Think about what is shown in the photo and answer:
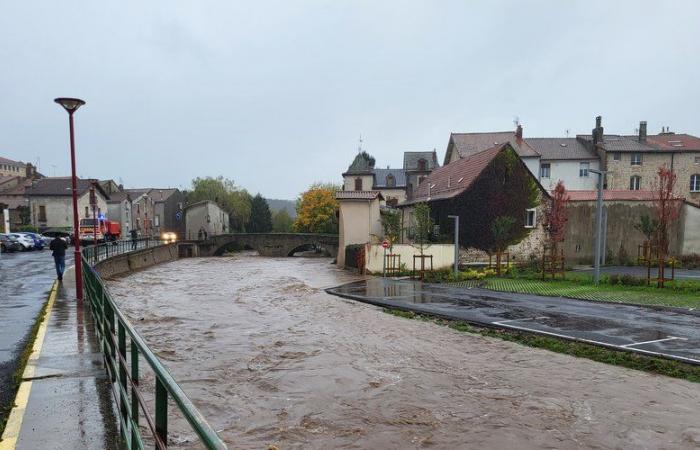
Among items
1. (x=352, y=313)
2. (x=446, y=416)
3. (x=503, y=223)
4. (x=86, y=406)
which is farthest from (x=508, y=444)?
(x=503, y=223)

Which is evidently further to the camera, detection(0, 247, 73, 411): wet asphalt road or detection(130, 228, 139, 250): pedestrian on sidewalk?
detection(130, 228, 139, 250): pedestrian on sidewalk

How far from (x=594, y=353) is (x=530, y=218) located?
2423 cm

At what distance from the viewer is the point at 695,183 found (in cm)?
5394

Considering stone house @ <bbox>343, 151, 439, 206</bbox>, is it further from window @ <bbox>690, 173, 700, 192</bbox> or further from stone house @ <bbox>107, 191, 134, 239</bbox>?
stone house @ <bbox>107, 191, 134, 239</bbox>

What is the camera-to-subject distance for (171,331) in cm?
1446

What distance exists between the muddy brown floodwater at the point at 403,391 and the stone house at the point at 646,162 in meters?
49.1

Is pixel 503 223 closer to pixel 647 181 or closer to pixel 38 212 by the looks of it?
pixel 647 181

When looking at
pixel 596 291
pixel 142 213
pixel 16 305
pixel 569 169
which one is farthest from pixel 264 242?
pixel 16 305

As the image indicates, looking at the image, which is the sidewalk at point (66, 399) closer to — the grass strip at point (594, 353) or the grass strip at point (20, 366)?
the grass strip at point (20, 366)

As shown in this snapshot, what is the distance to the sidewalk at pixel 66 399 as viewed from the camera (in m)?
4.45

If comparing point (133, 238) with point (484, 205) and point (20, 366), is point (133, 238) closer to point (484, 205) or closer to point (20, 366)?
point (484, 205)

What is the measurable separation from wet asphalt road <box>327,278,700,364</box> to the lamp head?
469 inches

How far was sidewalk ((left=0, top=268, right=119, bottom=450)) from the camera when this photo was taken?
14.6 feet

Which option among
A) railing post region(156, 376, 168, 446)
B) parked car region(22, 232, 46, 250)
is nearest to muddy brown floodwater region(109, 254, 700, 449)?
railing post region(156, 376, 168, 446)
